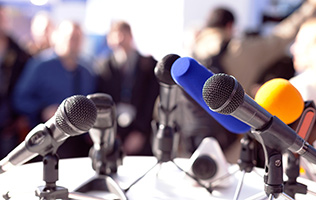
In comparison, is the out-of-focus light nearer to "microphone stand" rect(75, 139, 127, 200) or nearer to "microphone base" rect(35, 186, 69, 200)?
"microphone stand" rect(75, 139, 127, 200)

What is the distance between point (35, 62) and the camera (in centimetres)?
296

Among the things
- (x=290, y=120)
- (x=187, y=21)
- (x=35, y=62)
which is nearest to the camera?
(x=290, y=120)

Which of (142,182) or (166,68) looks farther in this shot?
(142,182)

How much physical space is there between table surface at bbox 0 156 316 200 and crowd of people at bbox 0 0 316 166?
822 mm

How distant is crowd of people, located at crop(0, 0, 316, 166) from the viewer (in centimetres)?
263

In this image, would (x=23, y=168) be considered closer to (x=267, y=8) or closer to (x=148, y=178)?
(x=148, y=178)

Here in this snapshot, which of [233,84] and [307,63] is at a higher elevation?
[233,84]

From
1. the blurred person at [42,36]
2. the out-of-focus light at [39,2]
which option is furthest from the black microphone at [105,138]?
the out-of-focus light at [39,2]

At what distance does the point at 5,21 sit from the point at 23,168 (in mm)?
2133

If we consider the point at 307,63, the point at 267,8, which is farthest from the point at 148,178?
the point at 267,8

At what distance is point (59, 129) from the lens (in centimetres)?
97

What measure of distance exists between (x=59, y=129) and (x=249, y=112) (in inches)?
18.4

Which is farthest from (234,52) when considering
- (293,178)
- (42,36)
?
(42,36)

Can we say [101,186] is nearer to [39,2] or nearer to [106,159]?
[106,159]
